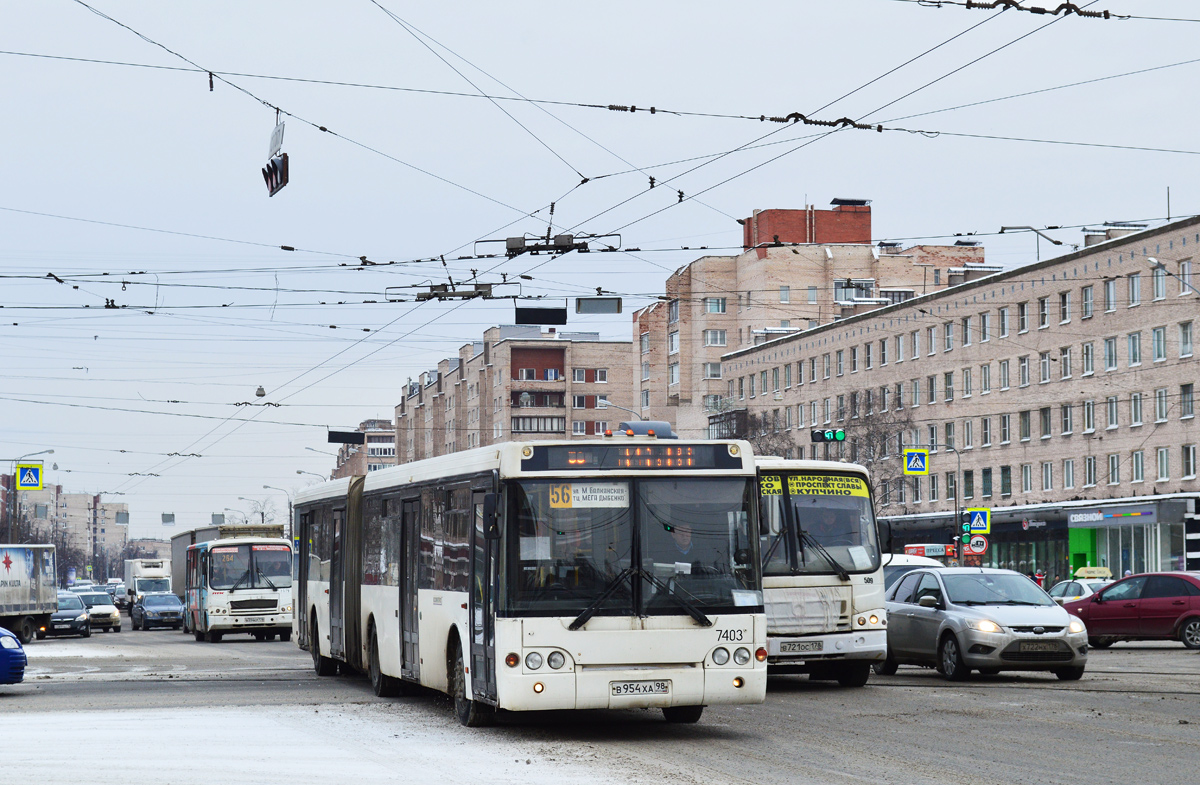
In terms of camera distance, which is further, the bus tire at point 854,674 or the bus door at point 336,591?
the bus door at point 336,591

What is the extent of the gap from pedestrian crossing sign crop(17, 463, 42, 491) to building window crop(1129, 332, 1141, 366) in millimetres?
39674

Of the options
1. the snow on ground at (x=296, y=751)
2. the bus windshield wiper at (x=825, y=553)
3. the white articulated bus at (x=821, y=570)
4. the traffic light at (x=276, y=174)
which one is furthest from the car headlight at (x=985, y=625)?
the traffic light at (x=276, y=174)

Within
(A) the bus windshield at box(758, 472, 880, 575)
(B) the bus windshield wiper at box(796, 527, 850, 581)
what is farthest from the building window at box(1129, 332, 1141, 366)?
(B) the bus windshield wiper at box(796, 527, 850, 581)

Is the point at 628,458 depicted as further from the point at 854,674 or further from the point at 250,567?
the point at 250,567

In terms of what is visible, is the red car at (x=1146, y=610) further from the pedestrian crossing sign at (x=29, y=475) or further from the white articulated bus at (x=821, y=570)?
the pedestrian crossing sign at (x=29, y=475)

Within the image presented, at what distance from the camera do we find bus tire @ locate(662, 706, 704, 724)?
582 inches

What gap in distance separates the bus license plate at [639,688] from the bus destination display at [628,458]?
1.72 metres

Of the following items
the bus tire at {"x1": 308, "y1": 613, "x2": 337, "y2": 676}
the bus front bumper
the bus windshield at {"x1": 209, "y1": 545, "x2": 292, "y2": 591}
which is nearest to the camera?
the bus front bumper

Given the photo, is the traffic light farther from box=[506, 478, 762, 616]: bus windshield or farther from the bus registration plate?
the bus registration plate

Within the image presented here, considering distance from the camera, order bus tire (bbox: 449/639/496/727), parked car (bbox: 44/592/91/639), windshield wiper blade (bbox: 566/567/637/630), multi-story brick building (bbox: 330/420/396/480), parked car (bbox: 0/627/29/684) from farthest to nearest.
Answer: multi-story brick building (bbox: 330/420/396/480) → parked car (bbox: 44/592/91/639) → parked car (bbox: 0/627/29/684) → bus tire (bbox: 449/639/496/727) → windshield wiper blade (bbox: 566/567/637/630)

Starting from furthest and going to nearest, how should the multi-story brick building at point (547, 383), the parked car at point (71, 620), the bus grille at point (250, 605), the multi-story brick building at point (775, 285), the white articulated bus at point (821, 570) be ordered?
the multi-story brick building at point (547, 383) → the multi-story brick building at point (775, 285) → the parked car at point (71, 620) → the bus grille at point (250, 605) → the white articulated bus at point (821, 570)

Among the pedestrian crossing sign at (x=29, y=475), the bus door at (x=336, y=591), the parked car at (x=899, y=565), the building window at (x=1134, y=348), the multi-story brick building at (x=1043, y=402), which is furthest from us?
the building window at (x=1134, y=348)

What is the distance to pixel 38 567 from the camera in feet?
143

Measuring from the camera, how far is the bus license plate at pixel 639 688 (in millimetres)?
13297
